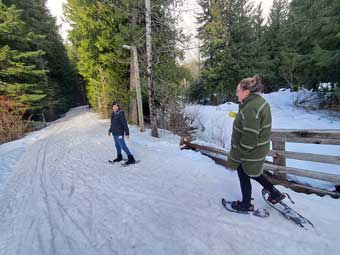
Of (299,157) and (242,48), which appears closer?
(299,157)

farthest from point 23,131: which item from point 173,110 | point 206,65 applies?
point 206,65

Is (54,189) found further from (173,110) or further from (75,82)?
(75,82)

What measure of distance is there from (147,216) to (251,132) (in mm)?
A: 2034

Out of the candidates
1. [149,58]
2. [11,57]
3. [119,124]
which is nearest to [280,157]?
[119,124]

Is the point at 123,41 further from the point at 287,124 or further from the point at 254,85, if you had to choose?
the point at 287,124

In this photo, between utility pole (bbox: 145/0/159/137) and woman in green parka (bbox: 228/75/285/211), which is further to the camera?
utility pole (bbox: 145/0/159/137)

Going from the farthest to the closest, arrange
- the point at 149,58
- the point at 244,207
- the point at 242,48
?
1. the point at 242,48
2. the point at 149,58
3. the point at 244,207

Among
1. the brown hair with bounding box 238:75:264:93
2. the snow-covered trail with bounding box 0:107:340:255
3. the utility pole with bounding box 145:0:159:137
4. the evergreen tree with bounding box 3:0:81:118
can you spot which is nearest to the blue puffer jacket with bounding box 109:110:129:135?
the snow-covered trail with bounding box 0:107:340:255

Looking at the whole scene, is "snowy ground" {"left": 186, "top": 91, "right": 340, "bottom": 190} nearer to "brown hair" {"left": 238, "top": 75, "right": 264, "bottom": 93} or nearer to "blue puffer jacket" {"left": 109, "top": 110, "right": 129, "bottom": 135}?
"blue puffer jacket" {"left": 109, "top": 110, "right": 129, "bottom": 135}

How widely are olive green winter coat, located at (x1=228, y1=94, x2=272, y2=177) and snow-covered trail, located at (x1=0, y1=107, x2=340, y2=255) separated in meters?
0.88

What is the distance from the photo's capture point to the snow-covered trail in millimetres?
2766

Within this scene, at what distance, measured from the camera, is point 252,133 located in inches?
108

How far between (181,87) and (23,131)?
36.7 ft

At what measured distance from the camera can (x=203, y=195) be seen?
4.01m
